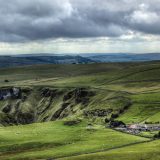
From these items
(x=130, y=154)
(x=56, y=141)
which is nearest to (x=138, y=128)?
(x=56, y=141)

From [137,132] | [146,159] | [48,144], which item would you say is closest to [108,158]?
[146,159]

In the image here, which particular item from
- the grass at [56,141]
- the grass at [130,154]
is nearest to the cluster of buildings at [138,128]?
the grass at [56,141]

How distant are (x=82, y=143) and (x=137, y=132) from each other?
95.7ft

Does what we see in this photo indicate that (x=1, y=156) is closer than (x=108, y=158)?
No

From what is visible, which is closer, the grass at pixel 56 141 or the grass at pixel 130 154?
the grass at pixel 130 154

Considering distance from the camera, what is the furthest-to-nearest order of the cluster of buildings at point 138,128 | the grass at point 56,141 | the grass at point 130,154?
the cluster of buildings at point 138,128, the grass at point 56,141, the grass at point 130,154

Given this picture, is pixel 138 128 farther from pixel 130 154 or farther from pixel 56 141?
pixel 130 154

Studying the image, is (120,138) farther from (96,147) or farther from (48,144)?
(48,144)

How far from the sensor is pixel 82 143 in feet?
467

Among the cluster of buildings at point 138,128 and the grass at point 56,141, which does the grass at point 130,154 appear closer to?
the grass at point 56,141

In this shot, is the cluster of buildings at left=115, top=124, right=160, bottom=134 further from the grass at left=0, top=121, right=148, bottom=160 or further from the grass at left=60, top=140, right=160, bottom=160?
the grass at left=60, top=140, right=160, bottom=160

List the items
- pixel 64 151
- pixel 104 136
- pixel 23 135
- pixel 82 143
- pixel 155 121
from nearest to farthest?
1. pixel 64 151
2. pixel 82 143
3. pixel 104 136
4. pixel 23 135
5. pixel 155 121

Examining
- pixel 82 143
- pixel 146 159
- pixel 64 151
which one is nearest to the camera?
pixel 146 159

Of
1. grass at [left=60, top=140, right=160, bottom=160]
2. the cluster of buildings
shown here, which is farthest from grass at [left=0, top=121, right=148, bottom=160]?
grass at [left=60, top=140, right=160, bottom=160]
